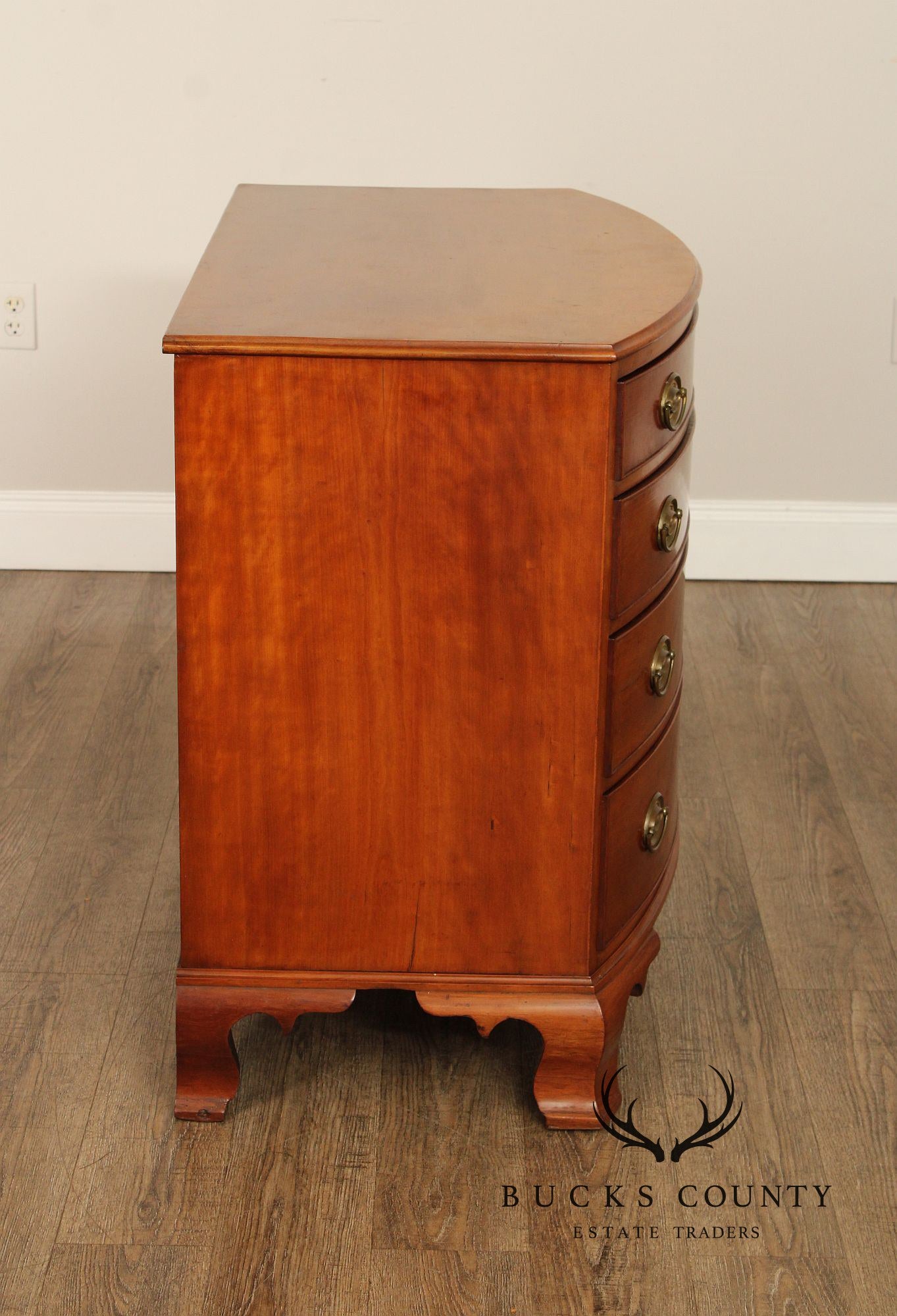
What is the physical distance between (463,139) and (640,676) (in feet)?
4.65

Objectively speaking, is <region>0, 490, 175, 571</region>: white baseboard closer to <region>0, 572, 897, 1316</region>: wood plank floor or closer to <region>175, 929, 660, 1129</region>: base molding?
<region>0, 572, 897, 1316</region>: wood plank floor

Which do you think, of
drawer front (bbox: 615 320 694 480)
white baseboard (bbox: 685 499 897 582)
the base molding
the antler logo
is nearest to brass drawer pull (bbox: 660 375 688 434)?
drawer front (bbox: 615 320 694 480)

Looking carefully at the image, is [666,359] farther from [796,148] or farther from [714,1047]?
[796,148]

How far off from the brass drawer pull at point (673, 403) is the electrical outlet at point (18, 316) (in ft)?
5.20

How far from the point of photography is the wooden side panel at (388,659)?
1248 millimetres

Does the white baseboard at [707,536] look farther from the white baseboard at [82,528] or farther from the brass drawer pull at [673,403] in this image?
the brass drawer pull at [673,403]

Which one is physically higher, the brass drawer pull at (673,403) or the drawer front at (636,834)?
the brass drawer pull at (673,403)

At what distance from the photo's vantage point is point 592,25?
2447 mm

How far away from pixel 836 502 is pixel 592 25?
96cm

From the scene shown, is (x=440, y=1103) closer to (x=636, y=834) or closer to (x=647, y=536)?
(x=636, y=834)

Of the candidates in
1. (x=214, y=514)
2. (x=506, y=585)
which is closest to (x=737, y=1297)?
(x=506, y=585)

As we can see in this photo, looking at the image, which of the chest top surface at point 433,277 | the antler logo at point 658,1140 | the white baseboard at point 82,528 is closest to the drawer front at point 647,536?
the chest top surface at point 433,277

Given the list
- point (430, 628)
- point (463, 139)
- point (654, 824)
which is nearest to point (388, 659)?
point (430, 628)

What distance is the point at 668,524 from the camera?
55.4 inches
